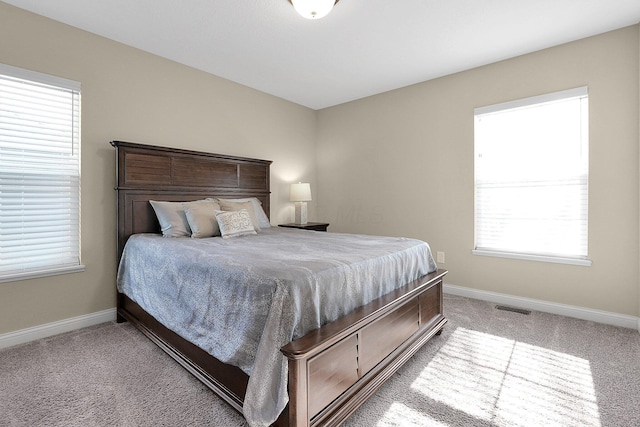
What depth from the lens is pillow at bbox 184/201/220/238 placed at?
2816 millimetres

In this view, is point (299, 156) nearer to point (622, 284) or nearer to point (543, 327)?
point (543, 327)

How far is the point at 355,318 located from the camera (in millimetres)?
1606

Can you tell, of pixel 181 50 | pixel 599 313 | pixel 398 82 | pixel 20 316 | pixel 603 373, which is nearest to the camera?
pixel 603 373

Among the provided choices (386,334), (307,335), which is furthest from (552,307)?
(307,335)

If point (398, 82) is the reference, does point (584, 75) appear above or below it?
below

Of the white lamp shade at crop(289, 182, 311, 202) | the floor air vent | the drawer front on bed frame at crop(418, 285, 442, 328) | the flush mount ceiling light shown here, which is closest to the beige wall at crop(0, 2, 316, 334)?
the white lamp shade at crop(289, 182, 311, 202)

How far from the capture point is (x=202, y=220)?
2.86 m

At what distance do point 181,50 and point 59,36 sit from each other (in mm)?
948

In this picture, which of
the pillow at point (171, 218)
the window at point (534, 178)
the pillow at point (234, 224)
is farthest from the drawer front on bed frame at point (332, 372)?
the window at point (534, 178)

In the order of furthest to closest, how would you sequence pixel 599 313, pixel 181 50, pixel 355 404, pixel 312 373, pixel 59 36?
pixel 181 50
pixel 599 313
pixel 59 36
pixel 355 404
pixel 312 373

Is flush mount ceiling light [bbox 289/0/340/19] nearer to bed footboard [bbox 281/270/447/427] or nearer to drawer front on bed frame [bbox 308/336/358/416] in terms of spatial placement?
bed footboard [bbox 281/270/447/427]

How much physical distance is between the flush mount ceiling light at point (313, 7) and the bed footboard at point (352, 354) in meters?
2.08

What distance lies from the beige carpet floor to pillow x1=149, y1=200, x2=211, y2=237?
2.95 ft

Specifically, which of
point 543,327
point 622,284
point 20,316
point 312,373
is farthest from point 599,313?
point 20,316
